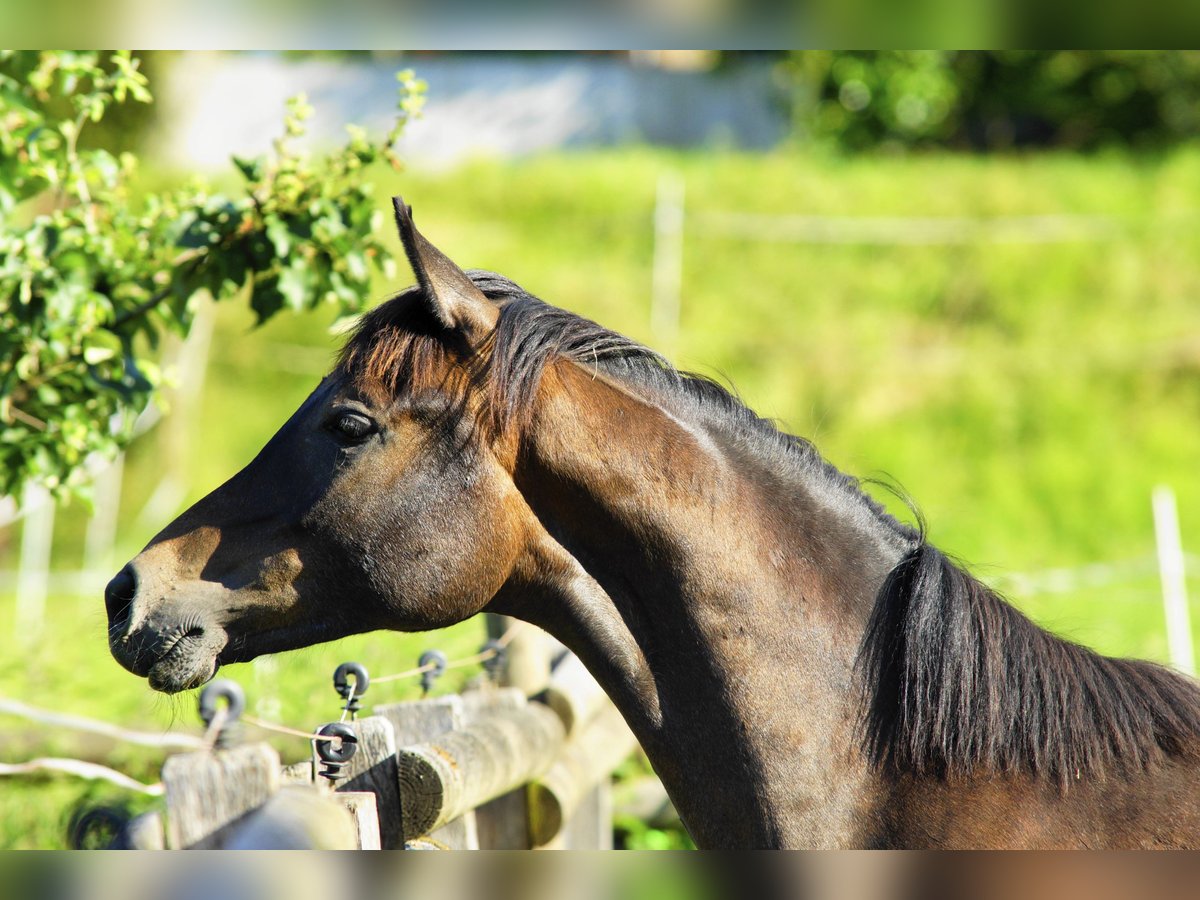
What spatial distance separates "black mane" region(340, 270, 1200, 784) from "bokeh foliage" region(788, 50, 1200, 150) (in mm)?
13197

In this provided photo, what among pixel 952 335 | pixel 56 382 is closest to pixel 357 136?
pixel 56 382

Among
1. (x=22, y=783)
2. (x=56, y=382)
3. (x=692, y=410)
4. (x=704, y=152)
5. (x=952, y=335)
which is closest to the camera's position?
(x=692, y=410)

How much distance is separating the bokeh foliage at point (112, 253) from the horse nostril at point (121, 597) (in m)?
1.38

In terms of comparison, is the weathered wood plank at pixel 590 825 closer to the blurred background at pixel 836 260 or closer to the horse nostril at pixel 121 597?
the horse nostril at pixel 121 597

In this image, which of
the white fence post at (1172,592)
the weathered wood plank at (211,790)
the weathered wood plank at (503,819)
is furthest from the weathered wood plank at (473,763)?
the white fence post at (1172,592)

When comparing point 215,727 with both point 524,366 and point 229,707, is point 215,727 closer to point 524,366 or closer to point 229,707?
point 229,707

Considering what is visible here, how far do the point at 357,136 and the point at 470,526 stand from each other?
68.5 inches

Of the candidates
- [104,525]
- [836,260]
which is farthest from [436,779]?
[836,260]

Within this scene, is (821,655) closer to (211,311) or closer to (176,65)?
(211,311)

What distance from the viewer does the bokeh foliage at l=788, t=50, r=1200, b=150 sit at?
1427cm

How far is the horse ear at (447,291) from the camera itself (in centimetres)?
217

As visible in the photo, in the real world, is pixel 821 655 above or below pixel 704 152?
below

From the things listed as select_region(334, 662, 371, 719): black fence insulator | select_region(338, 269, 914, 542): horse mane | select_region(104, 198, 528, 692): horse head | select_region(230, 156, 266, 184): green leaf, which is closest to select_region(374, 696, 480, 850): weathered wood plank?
select_region(334, 662, 371, 719): black fence insulator

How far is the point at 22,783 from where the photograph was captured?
5.45 meters
